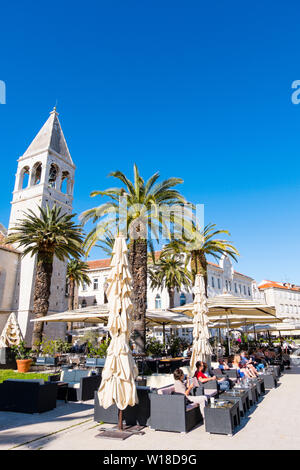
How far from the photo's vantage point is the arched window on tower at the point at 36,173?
3576cm

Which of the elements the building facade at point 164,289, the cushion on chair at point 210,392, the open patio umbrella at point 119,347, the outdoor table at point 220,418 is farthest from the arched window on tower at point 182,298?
the open patio umbrella at point 119,347

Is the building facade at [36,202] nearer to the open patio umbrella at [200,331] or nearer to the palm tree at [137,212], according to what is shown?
the palm tree at [137,212]

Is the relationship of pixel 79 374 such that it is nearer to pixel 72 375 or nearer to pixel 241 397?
pixel 72 375

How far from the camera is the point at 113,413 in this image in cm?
655

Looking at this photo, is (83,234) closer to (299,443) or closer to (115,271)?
(115,271)

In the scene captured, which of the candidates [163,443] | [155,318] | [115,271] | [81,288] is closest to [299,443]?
[163,443]

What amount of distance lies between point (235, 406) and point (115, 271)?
3.52 metres

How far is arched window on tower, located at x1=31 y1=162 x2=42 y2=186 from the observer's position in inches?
1408

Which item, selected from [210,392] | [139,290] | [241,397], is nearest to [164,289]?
[139,290]

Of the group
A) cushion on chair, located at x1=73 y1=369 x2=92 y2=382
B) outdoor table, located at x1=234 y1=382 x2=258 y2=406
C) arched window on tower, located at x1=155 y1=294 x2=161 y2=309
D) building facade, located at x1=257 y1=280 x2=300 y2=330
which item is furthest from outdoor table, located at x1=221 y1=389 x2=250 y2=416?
building facade, located at x1=257 y1=280 x2=300 y2=330

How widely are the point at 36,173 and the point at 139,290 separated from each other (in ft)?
87.9

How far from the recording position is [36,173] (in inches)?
1438

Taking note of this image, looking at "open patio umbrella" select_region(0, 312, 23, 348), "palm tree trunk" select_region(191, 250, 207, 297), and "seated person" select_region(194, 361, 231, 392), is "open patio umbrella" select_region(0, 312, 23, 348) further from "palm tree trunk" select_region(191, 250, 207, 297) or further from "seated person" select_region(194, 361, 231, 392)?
Answer: "seated person" select_region(194, 361, 231, 392)

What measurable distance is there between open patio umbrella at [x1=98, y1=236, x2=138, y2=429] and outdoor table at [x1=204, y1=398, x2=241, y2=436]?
4.49 ft
